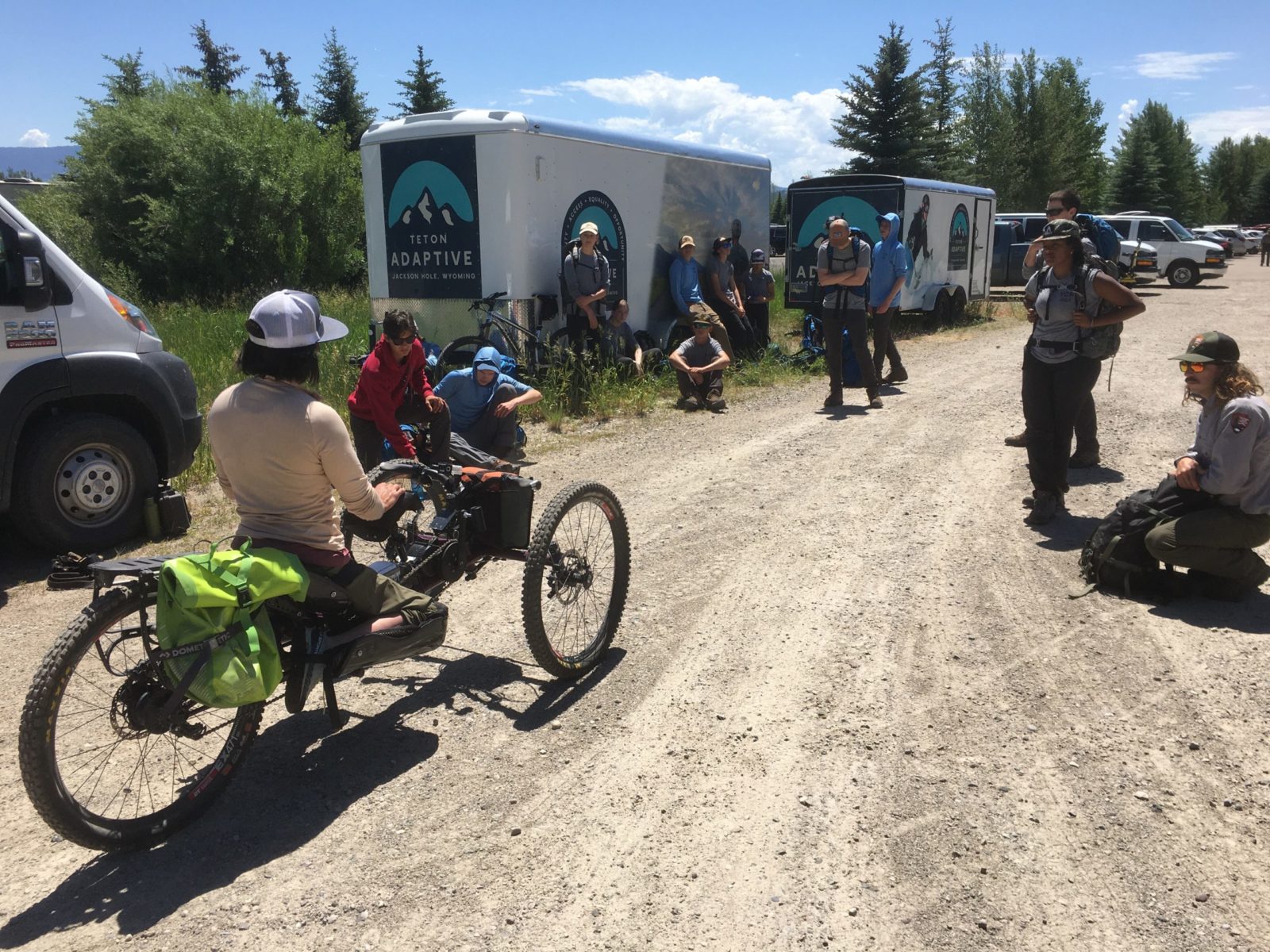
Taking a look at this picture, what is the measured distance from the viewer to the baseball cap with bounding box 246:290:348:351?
10.8 ft

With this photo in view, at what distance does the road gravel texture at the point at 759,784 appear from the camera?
2.88 meters

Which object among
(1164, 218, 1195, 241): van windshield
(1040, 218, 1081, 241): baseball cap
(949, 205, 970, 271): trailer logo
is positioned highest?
(1164, 218, 1195, 241): van windshield

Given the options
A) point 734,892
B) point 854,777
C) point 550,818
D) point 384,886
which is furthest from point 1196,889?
point 384,886

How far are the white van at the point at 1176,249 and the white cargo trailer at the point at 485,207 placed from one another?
23.2 m

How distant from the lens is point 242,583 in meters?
3.17

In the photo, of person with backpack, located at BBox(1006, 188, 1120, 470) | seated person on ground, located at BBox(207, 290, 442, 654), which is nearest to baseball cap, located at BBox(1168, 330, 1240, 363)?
person with backpack, located at BBox(1006, 188, 1120, 470)

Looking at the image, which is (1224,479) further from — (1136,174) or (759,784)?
(1136,174)

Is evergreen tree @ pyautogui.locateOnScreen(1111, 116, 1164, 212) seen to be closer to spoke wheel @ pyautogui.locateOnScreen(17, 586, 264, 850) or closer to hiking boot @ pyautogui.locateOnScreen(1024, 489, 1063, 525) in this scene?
hiking boot @ pyautogui.locateOnScreen(1024, 489, 1063, 525)

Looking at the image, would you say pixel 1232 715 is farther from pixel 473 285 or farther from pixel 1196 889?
pixel 473 285

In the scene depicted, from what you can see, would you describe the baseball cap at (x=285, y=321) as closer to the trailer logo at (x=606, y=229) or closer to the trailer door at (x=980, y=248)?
the trailer logo at (x=606, y=229)

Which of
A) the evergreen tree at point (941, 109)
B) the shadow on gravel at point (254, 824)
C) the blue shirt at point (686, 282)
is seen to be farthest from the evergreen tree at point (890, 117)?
the shadow on gravel at point (254, 824)

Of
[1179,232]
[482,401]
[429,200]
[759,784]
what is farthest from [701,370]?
A: [1179,232]

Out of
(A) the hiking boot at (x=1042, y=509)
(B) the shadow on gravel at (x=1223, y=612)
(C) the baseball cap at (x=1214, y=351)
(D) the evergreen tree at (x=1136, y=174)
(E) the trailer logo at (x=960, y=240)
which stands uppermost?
(D) the evergreen tree at (x=1136, y=174)

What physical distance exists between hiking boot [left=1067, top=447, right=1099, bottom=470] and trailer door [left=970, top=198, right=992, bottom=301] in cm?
1350
